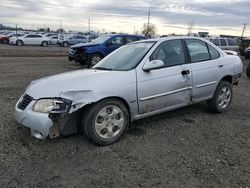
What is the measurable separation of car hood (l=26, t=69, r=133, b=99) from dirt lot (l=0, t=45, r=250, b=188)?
777 mm

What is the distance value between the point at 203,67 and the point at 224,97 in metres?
1.00

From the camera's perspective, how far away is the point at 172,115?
6047 mm

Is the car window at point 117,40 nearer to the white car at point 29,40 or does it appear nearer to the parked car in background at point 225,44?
the parked car in background at point 225,44

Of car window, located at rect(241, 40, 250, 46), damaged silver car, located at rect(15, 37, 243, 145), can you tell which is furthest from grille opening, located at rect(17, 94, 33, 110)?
car window, located at rect(241, 40, 250, 46)

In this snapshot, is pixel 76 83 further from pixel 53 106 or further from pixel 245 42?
pixel 245 42

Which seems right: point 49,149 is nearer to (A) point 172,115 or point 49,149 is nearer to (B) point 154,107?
(B) point 154,107

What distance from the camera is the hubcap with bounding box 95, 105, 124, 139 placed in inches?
175

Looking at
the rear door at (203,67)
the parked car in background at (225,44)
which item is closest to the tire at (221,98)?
the rear door at (203,67)

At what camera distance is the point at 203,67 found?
229 inches

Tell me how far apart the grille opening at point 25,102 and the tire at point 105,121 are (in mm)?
857

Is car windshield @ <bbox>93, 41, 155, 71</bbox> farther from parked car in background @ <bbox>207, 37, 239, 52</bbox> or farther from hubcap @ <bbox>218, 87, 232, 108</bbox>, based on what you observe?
parked car in background @ <bbox>207, 37, 239, 52</bbox>

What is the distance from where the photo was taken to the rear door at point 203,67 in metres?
5.70

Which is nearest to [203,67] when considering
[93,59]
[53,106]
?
[53,106]

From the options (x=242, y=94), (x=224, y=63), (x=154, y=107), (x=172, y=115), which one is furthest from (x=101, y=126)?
(x=242, y=94)
